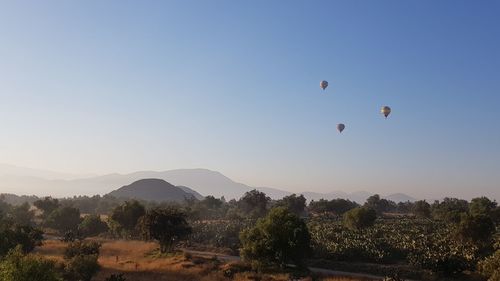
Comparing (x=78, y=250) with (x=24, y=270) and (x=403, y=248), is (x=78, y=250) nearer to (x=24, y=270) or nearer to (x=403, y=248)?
(x=24, y=270)

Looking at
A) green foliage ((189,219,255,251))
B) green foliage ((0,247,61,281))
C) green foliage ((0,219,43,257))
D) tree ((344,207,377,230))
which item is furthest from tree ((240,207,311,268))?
tree ((344,207,377,230))

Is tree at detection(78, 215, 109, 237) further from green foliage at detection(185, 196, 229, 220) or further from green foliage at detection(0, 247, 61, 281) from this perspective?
green foliage at detection(0, 247, 61, 281)

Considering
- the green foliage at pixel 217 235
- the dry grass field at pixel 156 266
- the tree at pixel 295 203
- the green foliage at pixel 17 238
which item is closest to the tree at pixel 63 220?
the green foliage at pixel 217 235

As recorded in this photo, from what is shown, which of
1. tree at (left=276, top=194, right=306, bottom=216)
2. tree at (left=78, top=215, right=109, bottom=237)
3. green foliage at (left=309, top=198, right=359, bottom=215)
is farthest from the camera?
green foliage at (left=309, top=198, right=359, bottom=215)

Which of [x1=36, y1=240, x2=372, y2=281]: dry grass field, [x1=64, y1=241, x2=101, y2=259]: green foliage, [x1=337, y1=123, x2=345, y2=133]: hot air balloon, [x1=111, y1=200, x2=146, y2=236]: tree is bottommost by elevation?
[x1=36, y1=240, x2=372, y2=281]: dry grass field

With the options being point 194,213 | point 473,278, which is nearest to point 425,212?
point 194,213

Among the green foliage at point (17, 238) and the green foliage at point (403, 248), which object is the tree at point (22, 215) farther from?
the green foliage at point (403, 248)

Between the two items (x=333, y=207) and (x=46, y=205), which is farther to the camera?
(x=333, y=207)

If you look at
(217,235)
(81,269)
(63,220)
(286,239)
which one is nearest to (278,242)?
(286,239)
